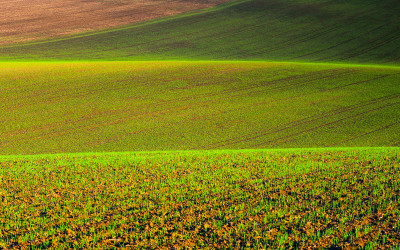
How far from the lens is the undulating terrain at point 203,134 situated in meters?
5.34

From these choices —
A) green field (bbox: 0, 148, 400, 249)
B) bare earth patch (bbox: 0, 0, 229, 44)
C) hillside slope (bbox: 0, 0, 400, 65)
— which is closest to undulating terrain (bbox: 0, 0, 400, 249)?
green field (bbox: 0, 148, 400, 249)

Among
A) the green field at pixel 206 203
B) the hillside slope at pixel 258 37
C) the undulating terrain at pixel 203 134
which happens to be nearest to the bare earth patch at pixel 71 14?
the undulating terrain at pixel 203 134

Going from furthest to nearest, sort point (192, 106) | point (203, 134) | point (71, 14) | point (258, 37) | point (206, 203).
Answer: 1. point (71, 14)
2. point (258, 37)
3. point (192, 106)
4. point (203, 134)
5. point (206, 203)

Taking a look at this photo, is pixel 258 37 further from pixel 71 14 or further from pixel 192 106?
pixel 71 14

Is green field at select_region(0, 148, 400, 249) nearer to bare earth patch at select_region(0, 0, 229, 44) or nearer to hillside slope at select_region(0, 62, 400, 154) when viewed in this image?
hillside slope at select_region(0, 62, 400, 154)

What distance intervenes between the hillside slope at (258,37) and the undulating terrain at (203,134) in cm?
28

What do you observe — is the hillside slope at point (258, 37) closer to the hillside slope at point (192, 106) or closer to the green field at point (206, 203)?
the hillside slope at point (192, 106)

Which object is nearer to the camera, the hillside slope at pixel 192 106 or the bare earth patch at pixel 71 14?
the hillside slope at pixel 192 106

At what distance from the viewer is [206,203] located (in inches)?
243

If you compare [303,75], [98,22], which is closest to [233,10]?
[98,22]

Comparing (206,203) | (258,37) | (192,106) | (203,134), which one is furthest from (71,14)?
(206,203)

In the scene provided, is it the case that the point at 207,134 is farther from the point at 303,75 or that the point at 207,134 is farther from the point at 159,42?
the point at 159,42

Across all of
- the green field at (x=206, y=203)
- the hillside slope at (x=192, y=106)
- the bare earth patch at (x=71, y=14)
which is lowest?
the hillside slope at (x=192, y=106)

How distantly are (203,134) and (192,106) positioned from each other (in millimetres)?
4152
